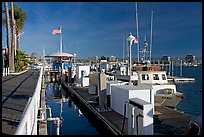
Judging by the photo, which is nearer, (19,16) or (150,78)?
(150,78)

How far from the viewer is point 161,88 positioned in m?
15.5

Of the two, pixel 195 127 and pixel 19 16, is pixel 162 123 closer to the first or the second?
pixel 195 127

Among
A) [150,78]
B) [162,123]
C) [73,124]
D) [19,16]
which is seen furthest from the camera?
[19,16]

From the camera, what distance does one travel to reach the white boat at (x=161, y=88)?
46.8 feet

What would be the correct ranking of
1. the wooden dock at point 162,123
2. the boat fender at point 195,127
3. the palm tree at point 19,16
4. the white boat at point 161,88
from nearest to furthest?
the boat fender at point 195,127, the wooden dock at point 162,123, the white boat at point 161,88, the palm tree at point 19,16

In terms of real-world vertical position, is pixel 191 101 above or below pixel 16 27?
below

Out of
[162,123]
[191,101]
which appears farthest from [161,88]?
[191,101]

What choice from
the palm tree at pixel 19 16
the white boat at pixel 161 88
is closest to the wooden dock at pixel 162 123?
the white boat at pixel 161 88

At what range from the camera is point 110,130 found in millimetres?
8836

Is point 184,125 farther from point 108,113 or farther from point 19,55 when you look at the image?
point 19,55

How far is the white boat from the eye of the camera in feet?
46.8

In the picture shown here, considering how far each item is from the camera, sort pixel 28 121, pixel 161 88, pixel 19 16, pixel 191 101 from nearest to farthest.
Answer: pixel 28 121 → pixel 161 88 → pixel 191 101 → pixel 19 16

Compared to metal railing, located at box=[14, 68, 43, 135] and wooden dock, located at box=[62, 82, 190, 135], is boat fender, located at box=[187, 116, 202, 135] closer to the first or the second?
wooden dock, located at box=[62, 82, 190, 135]

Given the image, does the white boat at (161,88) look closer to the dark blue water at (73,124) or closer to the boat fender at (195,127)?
the dark blue water at (73,124)
